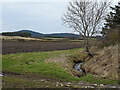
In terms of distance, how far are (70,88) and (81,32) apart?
23212 millimetres

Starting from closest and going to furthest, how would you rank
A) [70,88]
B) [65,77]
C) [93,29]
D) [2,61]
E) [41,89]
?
[41,89], [70,88], [65,77], [2,61], [93,29]

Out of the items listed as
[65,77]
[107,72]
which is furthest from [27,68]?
[107,72]

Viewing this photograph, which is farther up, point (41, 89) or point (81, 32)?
point (81, 32)

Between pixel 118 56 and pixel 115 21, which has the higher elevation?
pixel 115 21

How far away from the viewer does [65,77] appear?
15.4 meters

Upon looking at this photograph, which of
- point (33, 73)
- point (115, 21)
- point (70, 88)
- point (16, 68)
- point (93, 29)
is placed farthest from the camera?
point (115, 21)

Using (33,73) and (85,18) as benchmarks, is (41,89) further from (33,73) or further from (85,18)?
(85,18)

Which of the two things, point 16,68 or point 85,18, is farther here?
point 85,18

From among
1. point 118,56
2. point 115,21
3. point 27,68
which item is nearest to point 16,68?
point 27,68

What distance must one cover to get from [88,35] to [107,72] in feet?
55.1

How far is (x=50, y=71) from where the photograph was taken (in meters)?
16.7

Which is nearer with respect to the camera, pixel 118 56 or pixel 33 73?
pixel 33 73

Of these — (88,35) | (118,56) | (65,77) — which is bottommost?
(65,77)

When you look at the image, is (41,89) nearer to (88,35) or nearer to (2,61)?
(2,61)
